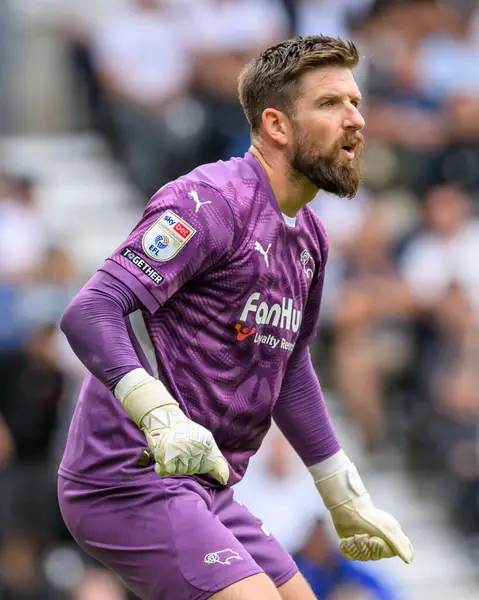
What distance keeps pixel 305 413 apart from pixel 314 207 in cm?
482

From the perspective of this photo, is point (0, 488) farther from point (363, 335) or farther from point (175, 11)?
point (175, 11)

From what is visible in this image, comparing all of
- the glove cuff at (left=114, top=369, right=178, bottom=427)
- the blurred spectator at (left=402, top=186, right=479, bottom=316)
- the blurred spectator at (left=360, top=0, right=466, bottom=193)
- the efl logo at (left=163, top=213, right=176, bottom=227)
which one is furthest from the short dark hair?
the blurred spectator at (left=360, top=0, right=466, bottom=193)

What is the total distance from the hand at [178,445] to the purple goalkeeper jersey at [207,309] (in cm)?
33

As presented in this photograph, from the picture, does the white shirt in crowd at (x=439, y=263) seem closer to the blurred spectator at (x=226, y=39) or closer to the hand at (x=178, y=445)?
the blurred spectator at (x=226, y=39)

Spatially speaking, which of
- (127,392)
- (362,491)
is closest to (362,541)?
(362,491)

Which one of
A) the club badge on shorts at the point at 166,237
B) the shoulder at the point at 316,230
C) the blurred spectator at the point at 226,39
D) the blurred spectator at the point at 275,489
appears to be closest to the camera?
the club badge on shorts at the point at 166,237

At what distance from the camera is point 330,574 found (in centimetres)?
714

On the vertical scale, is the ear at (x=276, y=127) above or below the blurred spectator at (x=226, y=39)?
above

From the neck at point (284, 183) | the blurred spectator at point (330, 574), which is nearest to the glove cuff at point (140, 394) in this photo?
the neck at point (284, 183)

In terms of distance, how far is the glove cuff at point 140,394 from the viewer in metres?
3.55

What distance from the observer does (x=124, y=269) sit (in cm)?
370

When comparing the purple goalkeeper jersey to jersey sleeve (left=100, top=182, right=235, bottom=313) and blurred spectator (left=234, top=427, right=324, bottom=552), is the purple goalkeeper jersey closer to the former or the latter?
jersey sleeve (left=100, top=182, right=235, bottom=313)

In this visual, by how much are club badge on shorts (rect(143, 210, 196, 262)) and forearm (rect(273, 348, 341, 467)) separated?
0.91m

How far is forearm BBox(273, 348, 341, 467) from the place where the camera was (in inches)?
176
